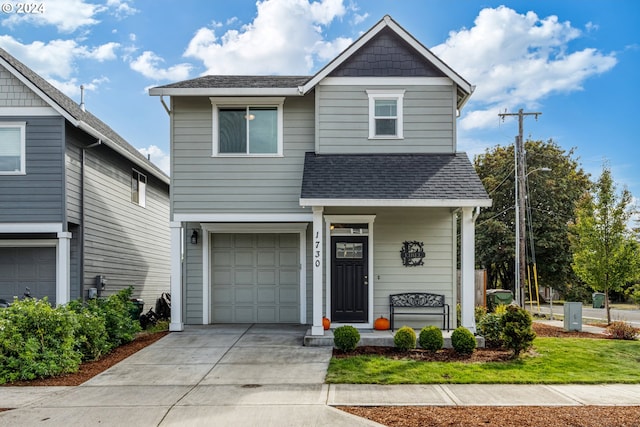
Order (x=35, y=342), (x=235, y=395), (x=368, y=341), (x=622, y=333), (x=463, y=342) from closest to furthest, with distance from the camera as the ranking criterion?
(x=235, y=395)
(x=35, y=342)
(x=463, y=342)
(x=368, y=341)
(x=622, y=333)

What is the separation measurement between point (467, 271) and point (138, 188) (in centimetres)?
1151

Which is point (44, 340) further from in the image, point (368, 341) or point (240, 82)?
point (240, 82)

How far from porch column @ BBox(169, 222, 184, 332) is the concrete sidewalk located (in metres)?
2.37

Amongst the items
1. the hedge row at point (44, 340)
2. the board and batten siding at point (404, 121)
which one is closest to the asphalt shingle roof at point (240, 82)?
the board and batten siding at point (404, 121)

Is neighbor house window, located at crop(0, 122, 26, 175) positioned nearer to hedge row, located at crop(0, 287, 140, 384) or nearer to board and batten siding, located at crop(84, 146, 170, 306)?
board and batten siding, located at crop(84, 146, 170, 306)

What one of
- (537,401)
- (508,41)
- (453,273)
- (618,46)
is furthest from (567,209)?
(537,401)

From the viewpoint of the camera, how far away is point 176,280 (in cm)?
1316

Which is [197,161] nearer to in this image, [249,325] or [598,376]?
[249,325]

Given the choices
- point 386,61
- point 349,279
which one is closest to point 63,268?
point 349,279

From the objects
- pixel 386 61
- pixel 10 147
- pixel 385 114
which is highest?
pixel 386 61

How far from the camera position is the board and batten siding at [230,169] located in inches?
526

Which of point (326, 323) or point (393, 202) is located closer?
point (393, 202)

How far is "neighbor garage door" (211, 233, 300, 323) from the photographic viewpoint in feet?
46.9

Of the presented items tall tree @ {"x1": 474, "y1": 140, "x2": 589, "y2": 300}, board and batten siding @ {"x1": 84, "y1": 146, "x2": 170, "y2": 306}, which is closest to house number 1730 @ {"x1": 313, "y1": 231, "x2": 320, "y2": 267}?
board and batten siding @ {"x1": 84, "y1": 146, "x2": 170, "y2": 306}
